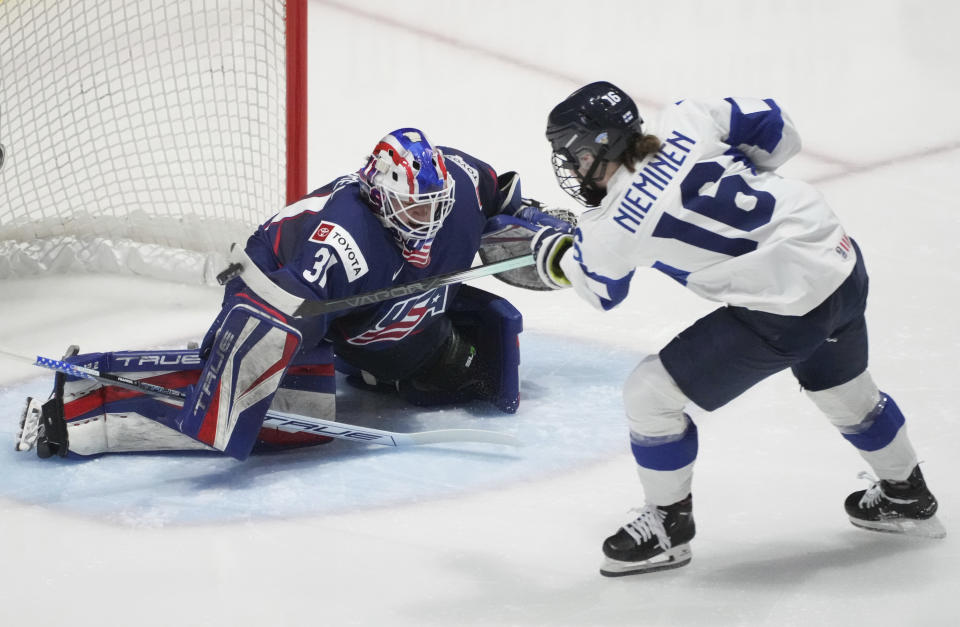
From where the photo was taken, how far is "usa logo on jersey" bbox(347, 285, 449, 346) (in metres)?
3.07

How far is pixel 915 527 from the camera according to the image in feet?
8.28

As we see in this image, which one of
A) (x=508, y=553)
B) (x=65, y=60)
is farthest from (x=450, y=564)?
(x=65, y=60)

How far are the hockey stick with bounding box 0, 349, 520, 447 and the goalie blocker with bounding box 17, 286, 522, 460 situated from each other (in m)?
0.03

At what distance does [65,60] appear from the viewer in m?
4.34

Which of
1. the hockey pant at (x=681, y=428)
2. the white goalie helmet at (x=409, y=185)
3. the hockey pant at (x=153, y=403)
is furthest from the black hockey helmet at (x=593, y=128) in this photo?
the hockey pant at (x=153, y=403)

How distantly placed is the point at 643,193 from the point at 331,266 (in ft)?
3.00

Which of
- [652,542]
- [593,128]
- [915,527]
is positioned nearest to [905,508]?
[915,527]

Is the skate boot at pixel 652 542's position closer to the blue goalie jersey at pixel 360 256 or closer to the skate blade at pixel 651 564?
the skate blade at pixel 651 564

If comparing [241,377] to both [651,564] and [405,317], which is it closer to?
[405,317]

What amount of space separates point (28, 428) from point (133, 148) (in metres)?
1.52

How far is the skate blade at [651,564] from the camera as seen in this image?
2422mm

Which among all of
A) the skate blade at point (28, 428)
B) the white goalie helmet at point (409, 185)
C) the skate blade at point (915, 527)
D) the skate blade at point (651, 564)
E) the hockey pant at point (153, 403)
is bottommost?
the skate blade at point (28, 428)

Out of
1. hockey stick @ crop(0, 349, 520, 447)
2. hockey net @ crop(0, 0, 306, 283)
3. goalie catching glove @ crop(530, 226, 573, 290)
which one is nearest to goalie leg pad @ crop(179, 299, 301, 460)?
hockey stick @ crop(0, 349, 520, 447)

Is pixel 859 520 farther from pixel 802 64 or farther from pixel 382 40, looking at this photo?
pixel 382 40
